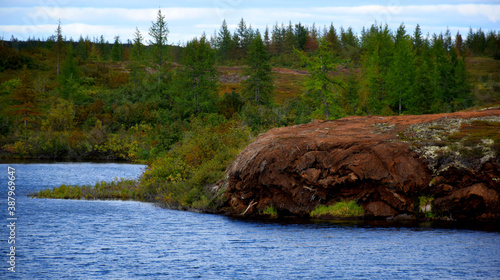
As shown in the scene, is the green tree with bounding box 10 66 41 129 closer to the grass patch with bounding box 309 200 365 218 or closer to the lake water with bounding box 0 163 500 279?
the lake water with bounding box 0 163 500 279

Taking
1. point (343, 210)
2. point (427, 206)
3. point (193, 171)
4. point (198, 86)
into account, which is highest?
point (198, 86)

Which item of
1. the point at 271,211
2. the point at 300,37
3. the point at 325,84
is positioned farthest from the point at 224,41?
the point at 271,211

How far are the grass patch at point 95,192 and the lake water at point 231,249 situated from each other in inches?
296

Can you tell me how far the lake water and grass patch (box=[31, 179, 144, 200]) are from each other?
751 cm

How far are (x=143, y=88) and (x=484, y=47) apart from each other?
130 meters

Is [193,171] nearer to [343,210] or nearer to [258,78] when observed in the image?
[343,210]

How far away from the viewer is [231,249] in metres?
21.1

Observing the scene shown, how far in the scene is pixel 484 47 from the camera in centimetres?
17375

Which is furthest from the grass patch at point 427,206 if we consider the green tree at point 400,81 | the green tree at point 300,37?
the green tree at point 300,37

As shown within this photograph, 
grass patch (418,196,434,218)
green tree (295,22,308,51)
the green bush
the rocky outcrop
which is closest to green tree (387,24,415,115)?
the green bush

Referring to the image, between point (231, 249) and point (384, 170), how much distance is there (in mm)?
9475

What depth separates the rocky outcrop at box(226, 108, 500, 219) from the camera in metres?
25.3

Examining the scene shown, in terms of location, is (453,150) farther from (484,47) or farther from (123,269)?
(484,47)

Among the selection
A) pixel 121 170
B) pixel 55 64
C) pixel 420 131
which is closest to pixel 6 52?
pixel 55 64
